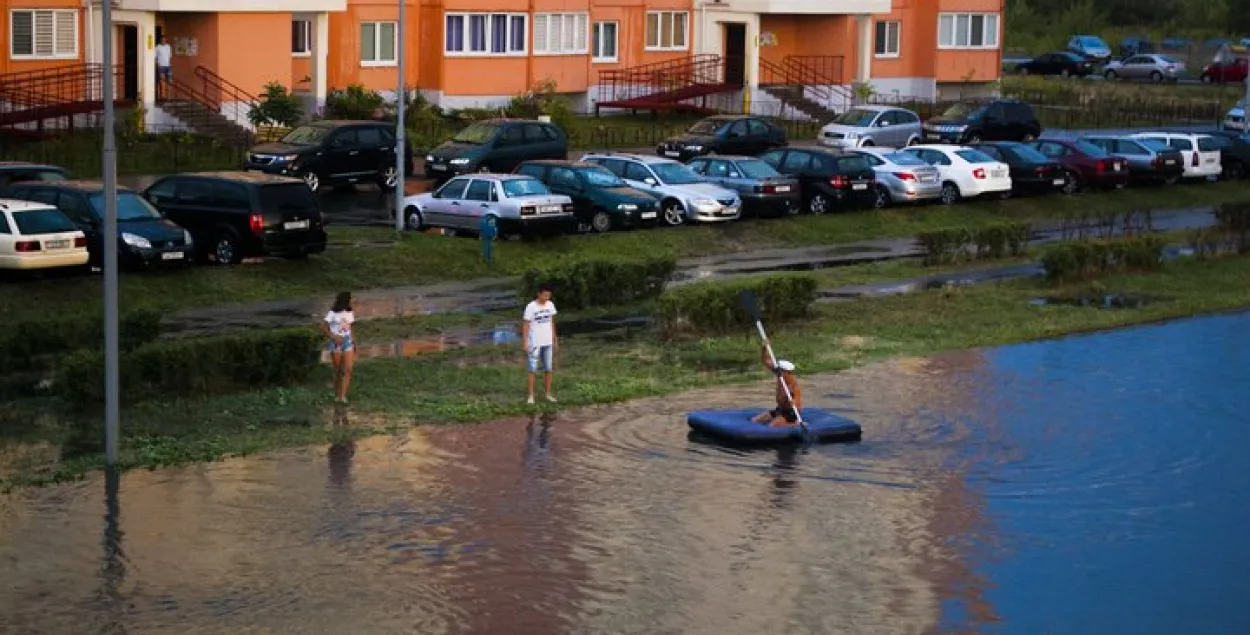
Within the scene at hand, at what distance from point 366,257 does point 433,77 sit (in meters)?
22.1

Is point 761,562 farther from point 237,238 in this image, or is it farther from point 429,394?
point 237,238

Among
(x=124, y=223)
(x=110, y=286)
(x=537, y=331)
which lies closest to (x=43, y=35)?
(x=124, y=223)

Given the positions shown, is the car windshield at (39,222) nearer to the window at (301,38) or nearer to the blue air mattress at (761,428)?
the blue air mattress at (761,428)

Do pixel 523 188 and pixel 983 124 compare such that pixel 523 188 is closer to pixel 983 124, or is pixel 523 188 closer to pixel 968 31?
pixel 983 124

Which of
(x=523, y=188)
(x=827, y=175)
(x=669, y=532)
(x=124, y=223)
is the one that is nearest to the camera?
(x=669, y=532)

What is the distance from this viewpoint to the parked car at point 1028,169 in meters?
50.8

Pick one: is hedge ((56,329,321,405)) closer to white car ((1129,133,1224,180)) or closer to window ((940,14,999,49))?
white car ((1129,133,1224,180))

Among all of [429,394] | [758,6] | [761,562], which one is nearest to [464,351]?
[429,394]

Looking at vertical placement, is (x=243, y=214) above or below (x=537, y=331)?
above

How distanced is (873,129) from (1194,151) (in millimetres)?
8294

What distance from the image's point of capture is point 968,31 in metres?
73.1

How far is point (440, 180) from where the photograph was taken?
46.9 m

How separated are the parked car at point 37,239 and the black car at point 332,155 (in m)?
11.3

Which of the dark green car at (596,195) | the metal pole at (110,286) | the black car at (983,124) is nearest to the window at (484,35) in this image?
the black car at (983,124)
